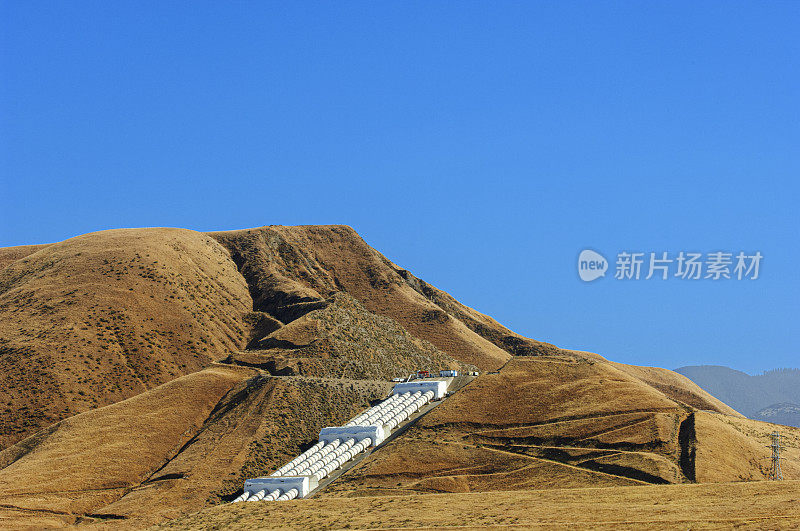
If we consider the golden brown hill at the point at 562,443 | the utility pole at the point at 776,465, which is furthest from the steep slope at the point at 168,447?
the utility pole at the point at 776,465

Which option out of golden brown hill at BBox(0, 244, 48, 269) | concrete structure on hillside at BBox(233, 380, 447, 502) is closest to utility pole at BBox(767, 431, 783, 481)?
concrete structure on hillside at BBox(233, 380, 447, 502)

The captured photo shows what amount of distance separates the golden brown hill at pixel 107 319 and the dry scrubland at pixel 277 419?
8.7 inches

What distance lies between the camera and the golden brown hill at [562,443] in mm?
56188

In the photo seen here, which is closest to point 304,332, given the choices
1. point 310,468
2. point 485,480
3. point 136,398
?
point 136,398

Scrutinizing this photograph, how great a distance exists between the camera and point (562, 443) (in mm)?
60406

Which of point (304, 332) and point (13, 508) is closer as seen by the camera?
point (13, 508)

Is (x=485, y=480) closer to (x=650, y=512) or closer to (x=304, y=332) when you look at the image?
(x=650, y=512)

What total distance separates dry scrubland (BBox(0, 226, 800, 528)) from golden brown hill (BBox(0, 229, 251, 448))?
222 millimetres

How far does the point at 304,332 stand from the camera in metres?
90.2

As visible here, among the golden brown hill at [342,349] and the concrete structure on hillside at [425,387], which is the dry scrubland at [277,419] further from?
the concrete structure on hillside at [425,387]

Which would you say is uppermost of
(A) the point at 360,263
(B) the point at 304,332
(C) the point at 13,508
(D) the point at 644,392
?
(A) the point at 360,263

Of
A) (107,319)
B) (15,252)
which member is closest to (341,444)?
(107,319)

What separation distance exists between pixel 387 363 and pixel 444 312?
31.3 meters

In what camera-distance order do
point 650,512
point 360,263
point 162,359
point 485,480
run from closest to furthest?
point 650,512 < point 485,480 < point 162,359 < point 360,263
